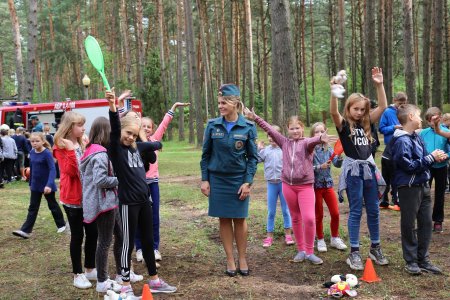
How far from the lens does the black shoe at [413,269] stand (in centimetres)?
482

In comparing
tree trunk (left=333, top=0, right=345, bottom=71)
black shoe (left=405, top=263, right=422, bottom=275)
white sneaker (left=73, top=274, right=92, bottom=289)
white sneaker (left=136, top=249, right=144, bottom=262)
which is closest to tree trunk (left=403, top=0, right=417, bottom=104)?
tree trunk (left=333, top=0, right=345, bottom=71)

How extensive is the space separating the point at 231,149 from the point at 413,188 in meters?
1.98

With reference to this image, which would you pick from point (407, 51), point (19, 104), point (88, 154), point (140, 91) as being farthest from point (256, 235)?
point (140, 91)

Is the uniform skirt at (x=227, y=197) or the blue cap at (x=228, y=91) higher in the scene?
the blue cap at (x=228, y=91)

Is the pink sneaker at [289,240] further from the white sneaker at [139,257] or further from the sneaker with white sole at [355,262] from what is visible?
the white sneaker at [139,257]

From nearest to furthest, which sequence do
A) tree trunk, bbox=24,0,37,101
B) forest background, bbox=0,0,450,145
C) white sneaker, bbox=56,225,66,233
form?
1. white sneaker, bbox=56,225,66,233
2. forest background, bbox=0,0,450,145
3. tree trunk, bbox=24,0,37,101

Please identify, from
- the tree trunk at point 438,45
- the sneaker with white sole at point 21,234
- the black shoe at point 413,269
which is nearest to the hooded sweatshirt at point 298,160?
the black shoe at point 413,269

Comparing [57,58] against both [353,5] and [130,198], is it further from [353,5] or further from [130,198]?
[130,198]

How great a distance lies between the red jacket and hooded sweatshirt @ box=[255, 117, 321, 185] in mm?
2084

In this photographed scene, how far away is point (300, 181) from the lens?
17.8ft

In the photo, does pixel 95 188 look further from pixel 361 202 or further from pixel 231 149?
pixel 361 202

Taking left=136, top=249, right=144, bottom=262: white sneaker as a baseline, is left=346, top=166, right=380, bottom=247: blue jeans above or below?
above

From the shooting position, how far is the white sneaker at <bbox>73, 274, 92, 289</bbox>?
15.6 feet

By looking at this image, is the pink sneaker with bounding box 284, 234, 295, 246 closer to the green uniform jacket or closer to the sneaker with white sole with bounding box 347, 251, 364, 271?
the sneaker with white sole with bounding box 347, 251, 364, 271
